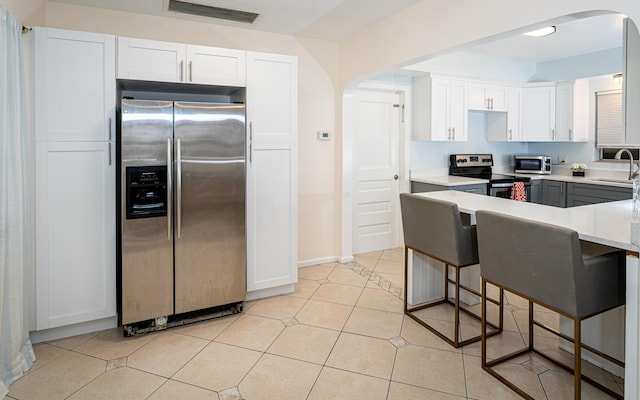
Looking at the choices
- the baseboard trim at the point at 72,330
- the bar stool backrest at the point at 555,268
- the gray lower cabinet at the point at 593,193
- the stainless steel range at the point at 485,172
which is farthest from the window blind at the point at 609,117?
the baseboard trim at the point at 72,330

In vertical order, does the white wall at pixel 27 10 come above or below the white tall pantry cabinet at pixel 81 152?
above

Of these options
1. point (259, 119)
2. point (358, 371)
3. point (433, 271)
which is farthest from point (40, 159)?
point (433, 271)

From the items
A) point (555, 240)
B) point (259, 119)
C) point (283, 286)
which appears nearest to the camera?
point (555, 240)

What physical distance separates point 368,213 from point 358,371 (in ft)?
9.17

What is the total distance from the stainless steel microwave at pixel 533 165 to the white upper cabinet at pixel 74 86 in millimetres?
5292

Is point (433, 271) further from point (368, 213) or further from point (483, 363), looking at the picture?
point (368, 213)

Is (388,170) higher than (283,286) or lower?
higher

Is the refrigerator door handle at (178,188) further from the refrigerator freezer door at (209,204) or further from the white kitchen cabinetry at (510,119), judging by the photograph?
the white kitchen cabinetry at (510,119)

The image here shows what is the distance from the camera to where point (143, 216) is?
2.71 m

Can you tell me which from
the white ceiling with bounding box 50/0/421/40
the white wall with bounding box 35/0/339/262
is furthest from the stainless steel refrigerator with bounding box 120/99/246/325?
the white wall with bounding box 35/0/339/262

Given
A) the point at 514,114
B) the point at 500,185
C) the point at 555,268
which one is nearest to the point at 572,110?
the point at 514,114

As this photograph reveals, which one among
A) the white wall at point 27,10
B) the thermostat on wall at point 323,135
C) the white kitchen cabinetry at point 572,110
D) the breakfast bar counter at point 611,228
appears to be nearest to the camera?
the breakfast bar counter at point 611,228

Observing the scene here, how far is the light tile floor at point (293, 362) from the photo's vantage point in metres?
2.12

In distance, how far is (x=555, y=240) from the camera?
1.80 meters
